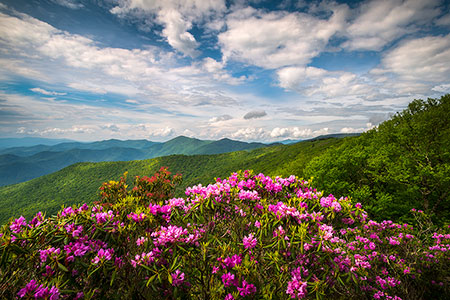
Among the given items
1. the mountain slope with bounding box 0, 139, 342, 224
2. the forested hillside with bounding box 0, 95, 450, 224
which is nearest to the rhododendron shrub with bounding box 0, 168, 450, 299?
the forested hillside with bounding box 0, 95, 450, 224

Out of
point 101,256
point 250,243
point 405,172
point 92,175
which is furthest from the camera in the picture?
point 92,175

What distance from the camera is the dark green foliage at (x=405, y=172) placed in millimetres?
16688

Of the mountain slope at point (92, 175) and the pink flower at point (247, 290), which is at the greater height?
the pink flower at point (247, 290)

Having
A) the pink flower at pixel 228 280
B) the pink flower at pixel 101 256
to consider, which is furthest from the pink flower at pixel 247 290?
the pink flower at pixel 101 256

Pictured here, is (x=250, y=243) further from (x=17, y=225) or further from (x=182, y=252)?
(x=17, y=225)

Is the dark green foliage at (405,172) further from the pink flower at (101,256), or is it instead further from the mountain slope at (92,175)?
the mountain slope at (92,175)

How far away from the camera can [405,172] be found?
16.8 meters

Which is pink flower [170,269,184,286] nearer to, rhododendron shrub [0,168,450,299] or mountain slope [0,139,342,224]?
rhododendron shrub [0,168,450,299]

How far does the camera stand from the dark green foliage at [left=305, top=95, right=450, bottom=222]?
16688 millimetres

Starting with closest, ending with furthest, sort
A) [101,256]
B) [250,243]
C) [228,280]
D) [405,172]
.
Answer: [101,256]
[228,280]
[250,243]
[405,172]

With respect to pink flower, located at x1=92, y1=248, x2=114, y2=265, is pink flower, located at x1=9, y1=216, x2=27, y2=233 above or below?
above

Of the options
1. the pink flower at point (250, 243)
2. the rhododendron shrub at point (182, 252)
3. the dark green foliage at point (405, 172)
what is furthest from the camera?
the dark green foliage at point (405, 172)

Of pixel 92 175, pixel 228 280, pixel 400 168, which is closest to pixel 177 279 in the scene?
pixel 228 280

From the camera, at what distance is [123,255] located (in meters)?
3.25
